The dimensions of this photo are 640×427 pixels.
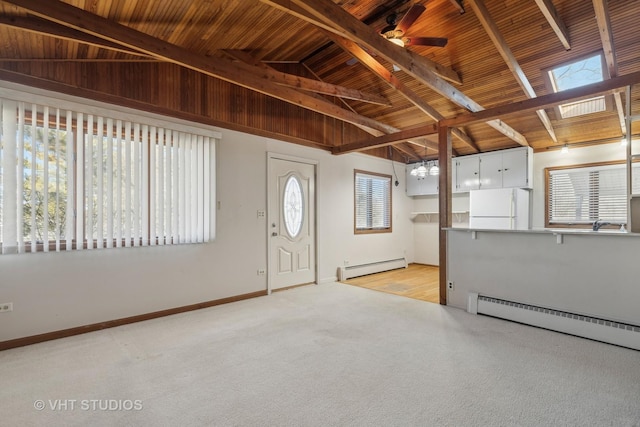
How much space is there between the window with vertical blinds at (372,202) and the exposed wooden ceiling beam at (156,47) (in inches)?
100

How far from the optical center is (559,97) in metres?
3.21

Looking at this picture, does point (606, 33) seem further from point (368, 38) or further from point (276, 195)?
point (276, 195)

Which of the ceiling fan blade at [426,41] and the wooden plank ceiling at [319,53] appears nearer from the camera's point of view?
the wooden plank ceiling at [319,53]

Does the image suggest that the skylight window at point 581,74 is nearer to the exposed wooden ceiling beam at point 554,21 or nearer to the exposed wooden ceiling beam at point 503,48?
the exposed wooden ceiling beam at point 503,48

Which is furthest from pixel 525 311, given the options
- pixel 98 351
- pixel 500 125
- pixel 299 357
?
pixel 98 351

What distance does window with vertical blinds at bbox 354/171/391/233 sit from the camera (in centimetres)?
631

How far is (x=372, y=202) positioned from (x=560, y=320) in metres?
3.97

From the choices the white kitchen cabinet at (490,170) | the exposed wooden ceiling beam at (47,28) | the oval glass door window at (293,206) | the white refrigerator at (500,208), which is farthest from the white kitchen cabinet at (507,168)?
the exposed wooden ceiling beam at (47,28)

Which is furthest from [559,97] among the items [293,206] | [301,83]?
[293,206]

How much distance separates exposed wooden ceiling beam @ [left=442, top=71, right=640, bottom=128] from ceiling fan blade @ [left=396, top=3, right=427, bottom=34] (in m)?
1.47

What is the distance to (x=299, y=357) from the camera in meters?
2.60

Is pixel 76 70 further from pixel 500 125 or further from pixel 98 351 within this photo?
pixel 500 125

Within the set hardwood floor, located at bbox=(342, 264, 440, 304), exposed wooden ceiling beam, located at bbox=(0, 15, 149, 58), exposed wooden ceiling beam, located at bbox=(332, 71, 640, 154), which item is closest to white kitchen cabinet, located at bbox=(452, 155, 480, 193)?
hardwood floor, located at bbox=(342, 264, 440, 304)

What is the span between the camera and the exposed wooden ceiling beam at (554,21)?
2911mm
